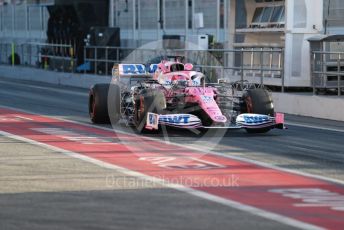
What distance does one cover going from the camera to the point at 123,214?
8.09m

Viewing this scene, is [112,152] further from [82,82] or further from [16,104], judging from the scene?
[82,82]

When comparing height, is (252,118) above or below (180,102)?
below

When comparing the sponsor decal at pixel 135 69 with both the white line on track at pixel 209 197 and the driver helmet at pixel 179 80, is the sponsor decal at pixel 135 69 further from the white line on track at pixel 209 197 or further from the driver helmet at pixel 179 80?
the white line on track at pixel 209 197

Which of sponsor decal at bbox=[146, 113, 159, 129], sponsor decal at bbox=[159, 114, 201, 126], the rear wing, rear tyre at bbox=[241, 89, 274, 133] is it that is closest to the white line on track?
sponsor decal at bbox=[146, 113, 159, 129]

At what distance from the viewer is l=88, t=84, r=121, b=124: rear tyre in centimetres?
1630

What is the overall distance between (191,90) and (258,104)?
126 centimetres

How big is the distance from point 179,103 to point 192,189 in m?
5.55

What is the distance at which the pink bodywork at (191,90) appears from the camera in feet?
46.9

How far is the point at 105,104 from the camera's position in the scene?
16734 millimetres

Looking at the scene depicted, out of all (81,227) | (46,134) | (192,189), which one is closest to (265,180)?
(192,189)

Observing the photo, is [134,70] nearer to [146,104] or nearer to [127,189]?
[146,104]

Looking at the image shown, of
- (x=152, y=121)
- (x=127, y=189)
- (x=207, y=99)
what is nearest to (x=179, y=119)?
(x=152, y=121)

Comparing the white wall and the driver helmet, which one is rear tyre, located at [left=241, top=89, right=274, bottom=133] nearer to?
the driver helmet

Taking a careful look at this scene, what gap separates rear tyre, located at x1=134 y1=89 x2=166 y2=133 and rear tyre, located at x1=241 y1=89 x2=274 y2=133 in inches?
64.3
